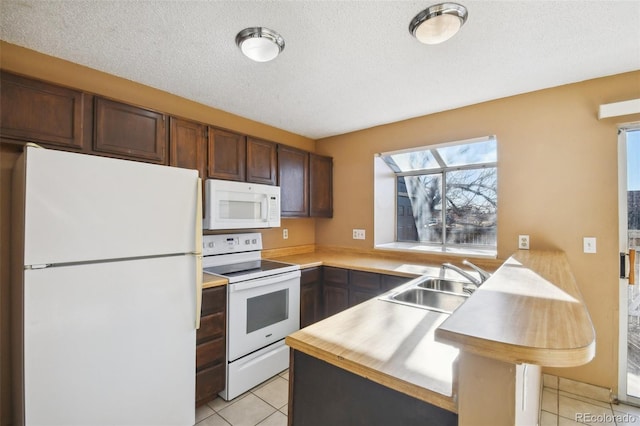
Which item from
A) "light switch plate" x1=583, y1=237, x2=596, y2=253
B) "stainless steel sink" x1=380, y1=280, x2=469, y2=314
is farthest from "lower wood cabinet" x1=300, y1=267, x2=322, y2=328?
"light switch plate" x1=583, y1=237, x2=596, y2=253

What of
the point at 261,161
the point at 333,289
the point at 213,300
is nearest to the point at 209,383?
the point at 213,300

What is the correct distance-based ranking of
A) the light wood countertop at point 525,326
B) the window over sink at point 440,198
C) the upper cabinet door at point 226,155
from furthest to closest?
the window over sink at point 440,198 < the upper cabinet door at point 226,155 < the light wood countertop at point 525,326

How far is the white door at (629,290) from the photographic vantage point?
198 centimetres

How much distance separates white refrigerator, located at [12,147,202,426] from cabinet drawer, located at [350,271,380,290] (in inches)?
55.5

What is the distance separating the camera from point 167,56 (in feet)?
5.94

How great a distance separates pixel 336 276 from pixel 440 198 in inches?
56.9

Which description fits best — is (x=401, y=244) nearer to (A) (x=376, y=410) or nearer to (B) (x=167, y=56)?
(A) (x=376, y=410)

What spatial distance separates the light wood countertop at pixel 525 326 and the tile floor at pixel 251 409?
65.1 inches

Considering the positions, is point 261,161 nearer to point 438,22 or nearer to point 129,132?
point 129,132

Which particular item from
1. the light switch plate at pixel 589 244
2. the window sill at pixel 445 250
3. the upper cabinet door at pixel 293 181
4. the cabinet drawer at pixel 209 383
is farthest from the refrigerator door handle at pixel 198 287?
the light switch plate at pixel 589 244

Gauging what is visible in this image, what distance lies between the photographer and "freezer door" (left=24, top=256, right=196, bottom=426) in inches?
49.1

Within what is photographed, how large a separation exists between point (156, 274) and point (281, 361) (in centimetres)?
137

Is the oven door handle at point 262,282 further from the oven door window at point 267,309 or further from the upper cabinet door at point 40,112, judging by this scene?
the upper cabinet door at point 40,112

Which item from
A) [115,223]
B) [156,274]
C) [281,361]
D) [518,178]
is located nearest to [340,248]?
[281,361]
